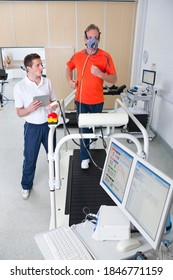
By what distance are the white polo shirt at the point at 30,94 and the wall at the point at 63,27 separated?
334 cm

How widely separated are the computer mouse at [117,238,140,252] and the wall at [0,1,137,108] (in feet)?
15.8

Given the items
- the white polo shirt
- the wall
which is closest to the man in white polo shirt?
the white polo shirt

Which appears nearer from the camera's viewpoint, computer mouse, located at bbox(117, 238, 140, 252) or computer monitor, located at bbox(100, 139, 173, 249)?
computer monitor, located at bbox(100, 139, 173, 249)

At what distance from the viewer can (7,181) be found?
109 inches

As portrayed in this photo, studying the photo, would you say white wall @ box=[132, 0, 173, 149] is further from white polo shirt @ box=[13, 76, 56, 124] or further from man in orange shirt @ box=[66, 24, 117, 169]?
white polo shirt @ box=[13, 76, 56, 124]

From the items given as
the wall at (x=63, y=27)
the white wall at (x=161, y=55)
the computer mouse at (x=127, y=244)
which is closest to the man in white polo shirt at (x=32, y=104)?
the computer mouse at (x=127, y=244)

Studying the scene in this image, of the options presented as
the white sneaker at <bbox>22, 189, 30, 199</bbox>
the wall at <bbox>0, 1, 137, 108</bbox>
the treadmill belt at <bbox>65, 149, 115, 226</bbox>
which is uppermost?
the wall at <bbox>0, 1, 137, 108</bbox>

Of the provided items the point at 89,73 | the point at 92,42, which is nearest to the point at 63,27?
the point at 89,73

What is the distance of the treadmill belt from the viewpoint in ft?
5.67

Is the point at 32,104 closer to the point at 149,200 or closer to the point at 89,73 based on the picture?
the point at 89,73

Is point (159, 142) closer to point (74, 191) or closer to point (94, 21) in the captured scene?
point (74, 191)

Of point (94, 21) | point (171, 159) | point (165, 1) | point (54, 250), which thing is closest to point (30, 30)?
point (94, 21)

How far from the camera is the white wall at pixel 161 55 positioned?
138 inches

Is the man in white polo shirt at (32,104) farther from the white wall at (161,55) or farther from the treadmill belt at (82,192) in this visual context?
the white wall at (161,55)
